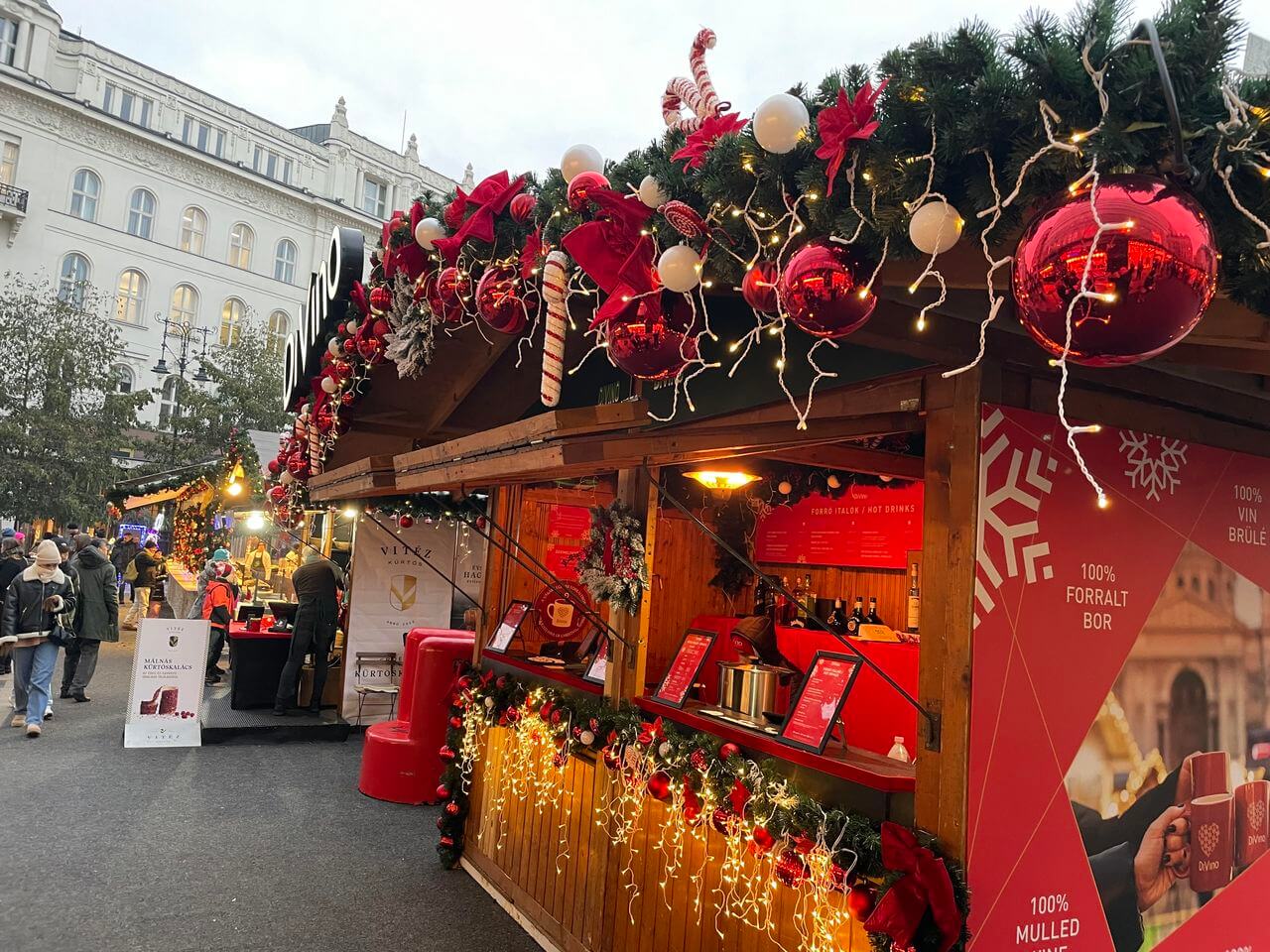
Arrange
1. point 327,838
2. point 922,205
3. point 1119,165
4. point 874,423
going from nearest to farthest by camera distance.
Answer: point 1119,165 < point 922,205 < point 874,423 < point 327,838

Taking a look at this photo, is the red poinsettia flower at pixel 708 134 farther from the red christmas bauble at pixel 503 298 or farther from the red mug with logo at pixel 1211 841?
the red mug with logo at pixel 1211 841

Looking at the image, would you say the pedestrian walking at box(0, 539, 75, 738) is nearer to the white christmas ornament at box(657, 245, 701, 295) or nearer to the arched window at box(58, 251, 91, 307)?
the white christmas ornament at box(657, 245, 701, 295)

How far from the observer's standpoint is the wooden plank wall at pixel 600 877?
294cm

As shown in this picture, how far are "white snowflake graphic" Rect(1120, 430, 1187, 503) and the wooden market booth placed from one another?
0.14ft

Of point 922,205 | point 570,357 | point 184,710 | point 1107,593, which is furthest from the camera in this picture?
point 184,710

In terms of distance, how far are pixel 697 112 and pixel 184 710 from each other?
280 inches

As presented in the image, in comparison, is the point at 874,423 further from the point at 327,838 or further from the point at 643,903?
the point at 327,838

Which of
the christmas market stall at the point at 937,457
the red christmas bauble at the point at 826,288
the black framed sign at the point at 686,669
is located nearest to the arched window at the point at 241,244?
the christmas market stall at the point at 937,457

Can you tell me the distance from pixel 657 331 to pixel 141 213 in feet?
95.1

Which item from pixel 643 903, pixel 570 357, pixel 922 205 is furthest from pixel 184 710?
pixel 922 205

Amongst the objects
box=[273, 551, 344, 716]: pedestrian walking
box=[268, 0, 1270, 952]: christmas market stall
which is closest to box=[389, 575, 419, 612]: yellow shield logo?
box=[273, 551, 344, 716]: pedestrian walking

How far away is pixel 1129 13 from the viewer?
1349 mm

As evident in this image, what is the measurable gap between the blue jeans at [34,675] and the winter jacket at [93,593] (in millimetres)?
683

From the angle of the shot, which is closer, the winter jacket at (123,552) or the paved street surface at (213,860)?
the paved street surface at (213,860)
